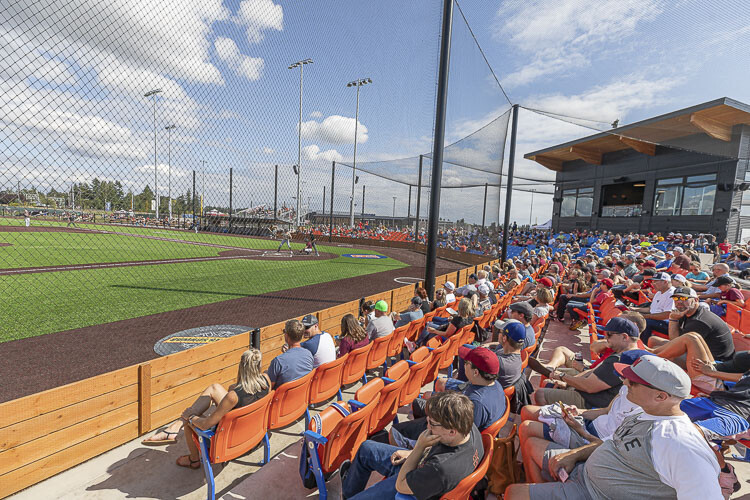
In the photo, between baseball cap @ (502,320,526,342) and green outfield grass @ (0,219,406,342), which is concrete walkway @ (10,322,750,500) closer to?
baseball cap @ (502,320,526,342)

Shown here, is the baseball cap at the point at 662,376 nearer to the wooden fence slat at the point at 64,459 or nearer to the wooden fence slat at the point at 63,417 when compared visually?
the wooden fence slat at the point at 63,417

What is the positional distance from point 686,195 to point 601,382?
88.3 feet

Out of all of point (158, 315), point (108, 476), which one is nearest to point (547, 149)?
point (158, 315)

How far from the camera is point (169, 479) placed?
2863 mm

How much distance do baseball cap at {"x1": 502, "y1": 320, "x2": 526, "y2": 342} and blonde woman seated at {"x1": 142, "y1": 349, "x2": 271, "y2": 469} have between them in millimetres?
2338

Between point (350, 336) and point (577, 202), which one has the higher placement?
point (577, 202)

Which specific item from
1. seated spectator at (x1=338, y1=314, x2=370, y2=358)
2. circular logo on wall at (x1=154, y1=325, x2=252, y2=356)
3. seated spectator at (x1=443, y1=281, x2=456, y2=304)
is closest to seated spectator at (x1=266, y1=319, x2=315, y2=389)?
seated spectator at (x1=338, y1=314, x2=370, y2=358)

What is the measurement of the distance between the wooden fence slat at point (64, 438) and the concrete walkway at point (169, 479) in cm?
23

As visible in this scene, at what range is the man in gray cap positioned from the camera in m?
1.53

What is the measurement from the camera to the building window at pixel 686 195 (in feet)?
68.1

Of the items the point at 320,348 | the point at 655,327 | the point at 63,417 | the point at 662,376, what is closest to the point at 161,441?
the point at 63,417

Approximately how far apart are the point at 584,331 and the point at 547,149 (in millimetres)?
27744

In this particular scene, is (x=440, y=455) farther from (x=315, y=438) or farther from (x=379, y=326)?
(x=379, y=326)

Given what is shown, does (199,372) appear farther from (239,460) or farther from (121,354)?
(121,354)
